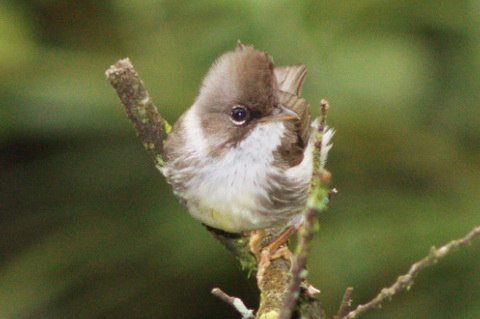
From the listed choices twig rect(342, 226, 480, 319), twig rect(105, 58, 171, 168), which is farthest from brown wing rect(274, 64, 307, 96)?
twig rect(342, 226, 480, 319)

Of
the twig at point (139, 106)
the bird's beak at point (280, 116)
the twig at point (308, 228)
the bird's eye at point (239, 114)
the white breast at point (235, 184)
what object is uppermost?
the bird's beak at point (280, 116)

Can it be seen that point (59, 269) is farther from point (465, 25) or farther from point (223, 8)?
point (465, 25)

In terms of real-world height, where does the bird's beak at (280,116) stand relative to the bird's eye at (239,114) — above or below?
above

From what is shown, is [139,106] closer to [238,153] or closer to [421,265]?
[238,153]

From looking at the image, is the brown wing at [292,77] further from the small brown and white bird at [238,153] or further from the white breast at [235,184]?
the white breast at [235,184]

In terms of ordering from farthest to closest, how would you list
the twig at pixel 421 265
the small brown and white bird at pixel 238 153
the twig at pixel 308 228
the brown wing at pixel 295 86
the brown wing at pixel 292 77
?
1. the brown wing at pixel 292 77
2. the brown wing at pixel 295 86
3. the small brown and white bird at pixel 238 153
4. the twig at pixel 421 265
5. the twig at pixel 308 228

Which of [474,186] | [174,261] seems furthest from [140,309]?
[474,186]

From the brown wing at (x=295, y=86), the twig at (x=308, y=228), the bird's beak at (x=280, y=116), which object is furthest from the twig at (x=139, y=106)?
the twig at (x=308, y=228)
